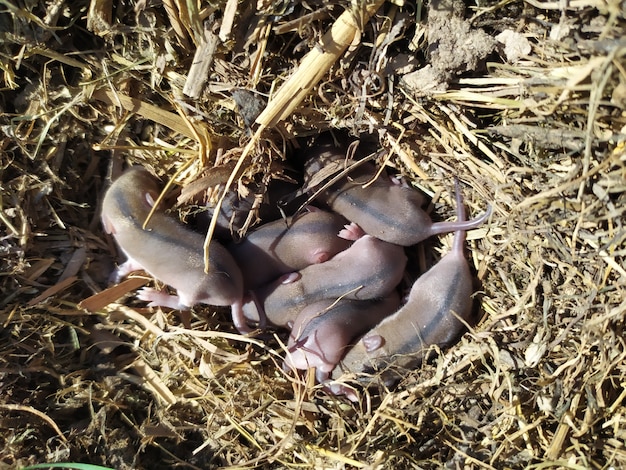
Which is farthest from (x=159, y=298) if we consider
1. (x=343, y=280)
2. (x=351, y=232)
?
(x=351, y=232)

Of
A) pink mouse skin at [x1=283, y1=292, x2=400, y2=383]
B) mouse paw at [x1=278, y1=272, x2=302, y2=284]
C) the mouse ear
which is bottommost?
pink mouse skin at [x1=283, y1=292, x2=400, y2=383]

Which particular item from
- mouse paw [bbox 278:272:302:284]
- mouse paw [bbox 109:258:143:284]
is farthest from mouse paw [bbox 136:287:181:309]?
mouse paw [bbox 278:272:302:284]

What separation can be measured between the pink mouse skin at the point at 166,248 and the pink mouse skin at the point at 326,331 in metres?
0.42

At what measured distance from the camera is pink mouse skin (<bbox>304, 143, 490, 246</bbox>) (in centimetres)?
300

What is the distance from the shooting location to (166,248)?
9.74 ft

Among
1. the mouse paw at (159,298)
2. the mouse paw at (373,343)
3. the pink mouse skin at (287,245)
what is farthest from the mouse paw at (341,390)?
the mouse paw at (159,298)

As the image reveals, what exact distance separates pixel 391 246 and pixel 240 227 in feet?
2.96

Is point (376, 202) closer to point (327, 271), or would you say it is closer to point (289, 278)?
point (327, 271)

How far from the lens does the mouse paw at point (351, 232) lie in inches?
126

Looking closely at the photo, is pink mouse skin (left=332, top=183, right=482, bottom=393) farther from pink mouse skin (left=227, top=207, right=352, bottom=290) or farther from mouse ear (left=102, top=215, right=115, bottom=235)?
mouse ear (left=102, top=215, right=115, bottom=235)

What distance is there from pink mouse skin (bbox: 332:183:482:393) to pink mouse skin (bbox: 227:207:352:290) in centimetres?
60

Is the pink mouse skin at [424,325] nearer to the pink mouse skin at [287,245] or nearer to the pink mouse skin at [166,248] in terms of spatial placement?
the pink mouse skin at [287,245]

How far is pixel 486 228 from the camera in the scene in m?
2.75

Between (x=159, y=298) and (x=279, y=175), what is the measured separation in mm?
1015
